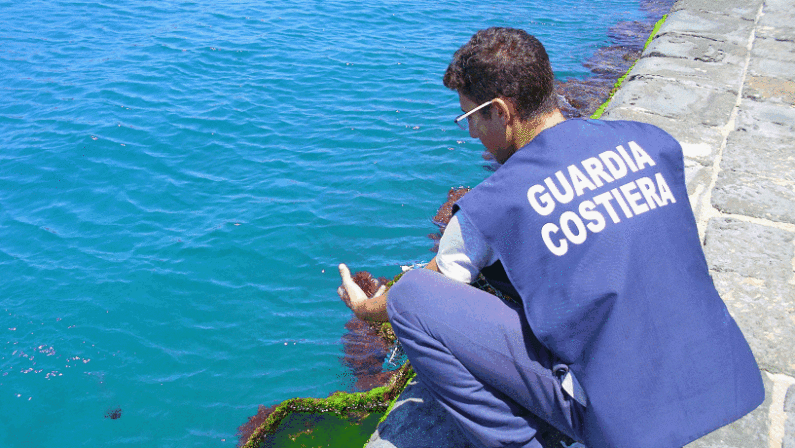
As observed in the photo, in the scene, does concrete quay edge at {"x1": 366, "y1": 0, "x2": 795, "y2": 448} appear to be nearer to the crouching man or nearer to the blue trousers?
the blue trousers

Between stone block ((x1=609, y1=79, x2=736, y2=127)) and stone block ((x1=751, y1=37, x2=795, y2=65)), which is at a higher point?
stone block ((x1=751, y1=37, x2=795, y2=65))

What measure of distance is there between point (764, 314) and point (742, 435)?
76 centimetres

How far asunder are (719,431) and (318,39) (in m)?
9.34

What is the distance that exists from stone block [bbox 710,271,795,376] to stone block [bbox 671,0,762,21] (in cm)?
509

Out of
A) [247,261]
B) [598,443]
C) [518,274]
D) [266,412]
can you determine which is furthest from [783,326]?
[247,261]

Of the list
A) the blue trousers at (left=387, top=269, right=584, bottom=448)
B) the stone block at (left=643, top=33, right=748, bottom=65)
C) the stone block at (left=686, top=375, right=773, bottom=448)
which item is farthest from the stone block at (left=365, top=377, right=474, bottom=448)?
the stone block at (left=643, top=33, right=748, bottom=65)

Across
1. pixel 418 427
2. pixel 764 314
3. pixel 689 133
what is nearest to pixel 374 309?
pixel 418 427

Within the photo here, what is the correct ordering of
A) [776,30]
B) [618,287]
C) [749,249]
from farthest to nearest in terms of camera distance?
1. [776,30]
2. [749,249]
3. [618,287]

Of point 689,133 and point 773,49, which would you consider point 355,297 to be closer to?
point 689,133

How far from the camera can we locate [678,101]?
179 inches

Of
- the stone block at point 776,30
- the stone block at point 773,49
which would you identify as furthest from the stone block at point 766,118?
the stone block at point 776,30

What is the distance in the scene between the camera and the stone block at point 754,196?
323cm

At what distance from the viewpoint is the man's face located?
193 cm

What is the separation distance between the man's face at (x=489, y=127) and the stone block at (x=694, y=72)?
3633mm
